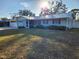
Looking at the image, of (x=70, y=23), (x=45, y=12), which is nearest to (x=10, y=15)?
(x=45, y=12)

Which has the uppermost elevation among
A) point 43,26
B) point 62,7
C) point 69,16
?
point 62,7

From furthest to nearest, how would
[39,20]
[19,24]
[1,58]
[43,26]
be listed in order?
[19,24]
[39,20]
[43,26]
[1,58]

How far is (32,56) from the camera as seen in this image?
23.6 ft

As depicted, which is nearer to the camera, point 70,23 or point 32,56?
point 32,56

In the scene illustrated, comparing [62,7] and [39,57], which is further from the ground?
[62,7]

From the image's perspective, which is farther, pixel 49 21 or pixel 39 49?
pixel 49 21

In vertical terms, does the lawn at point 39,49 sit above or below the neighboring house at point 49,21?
below

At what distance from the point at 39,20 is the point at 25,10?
30.5m

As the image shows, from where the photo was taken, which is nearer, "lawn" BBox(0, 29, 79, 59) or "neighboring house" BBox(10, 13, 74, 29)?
"lawn" BBox(0, 29, 79, 59)

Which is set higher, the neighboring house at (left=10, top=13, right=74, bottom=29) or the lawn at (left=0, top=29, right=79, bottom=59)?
the neighboring house at (left=10, top=13, right=74, bottom=29)

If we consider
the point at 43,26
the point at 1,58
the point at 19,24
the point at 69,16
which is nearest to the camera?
the point at 1,58

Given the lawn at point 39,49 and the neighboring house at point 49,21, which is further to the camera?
the neighboring house at point 49,21

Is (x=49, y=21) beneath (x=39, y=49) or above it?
above

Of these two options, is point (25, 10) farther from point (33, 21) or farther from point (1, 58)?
point (1, 58)
